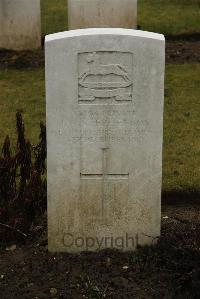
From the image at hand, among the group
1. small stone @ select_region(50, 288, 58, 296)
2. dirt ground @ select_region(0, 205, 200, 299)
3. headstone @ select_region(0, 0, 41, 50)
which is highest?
headstone @ select_region(0, 0, 41, 50)

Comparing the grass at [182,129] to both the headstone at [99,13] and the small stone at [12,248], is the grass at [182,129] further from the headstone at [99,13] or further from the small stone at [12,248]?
the small stone at [12,248]

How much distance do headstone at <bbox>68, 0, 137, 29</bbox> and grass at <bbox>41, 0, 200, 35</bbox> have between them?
104 centimetres

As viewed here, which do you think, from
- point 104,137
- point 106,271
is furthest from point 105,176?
point 106,271

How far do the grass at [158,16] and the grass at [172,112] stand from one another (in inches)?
75.9

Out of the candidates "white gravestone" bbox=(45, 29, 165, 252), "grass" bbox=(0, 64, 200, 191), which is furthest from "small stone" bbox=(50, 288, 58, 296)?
"grass" bbox=(0, 64, 200, 191)

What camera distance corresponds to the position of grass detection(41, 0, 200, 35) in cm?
1182

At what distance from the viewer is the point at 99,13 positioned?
10.7m

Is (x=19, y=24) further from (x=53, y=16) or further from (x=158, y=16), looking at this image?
(x=158, y=16)

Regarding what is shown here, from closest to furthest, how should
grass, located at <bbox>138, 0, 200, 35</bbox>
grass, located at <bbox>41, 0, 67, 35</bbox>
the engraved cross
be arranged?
the engraved cross → grass, located at <bbox>138, 0, 200, 35</bbox> → grass, located at <bbox>41, 0, 67, 35</bbox>

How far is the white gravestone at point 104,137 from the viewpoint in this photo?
14.8 feet

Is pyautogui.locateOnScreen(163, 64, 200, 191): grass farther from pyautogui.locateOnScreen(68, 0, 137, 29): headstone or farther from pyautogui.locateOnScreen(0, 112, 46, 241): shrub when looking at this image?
pyautogui.locateOnScreen(0, 112, 46, 241): shrub

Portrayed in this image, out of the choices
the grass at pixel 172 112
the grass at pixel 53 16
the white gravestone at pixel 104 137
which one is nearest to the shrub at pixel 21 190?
the white gravestone at pixel 104 137

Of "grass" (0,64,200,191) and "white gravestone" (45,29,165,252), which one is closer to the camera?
"white gravestone" (45,29,165,252)

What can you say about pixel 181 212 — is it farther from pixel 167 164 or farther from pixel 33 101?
pixel 33 101
